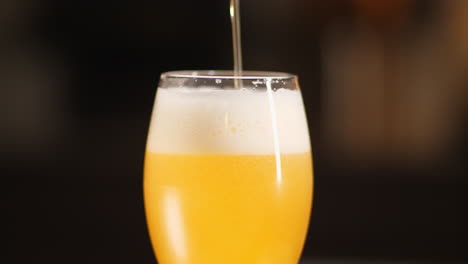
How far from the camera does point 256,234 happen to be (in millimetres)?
737

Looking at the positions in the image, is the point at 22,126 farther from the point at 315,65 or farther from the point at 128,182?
the point at 315,65

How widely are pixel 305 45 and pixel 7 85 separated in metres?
0.80

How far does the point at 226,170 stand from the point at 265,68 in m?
1.44

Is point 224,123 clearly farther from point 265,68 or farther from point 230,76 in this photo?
point 265,68

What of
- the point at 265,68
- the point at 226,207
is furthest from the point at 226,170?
the point at 265,68

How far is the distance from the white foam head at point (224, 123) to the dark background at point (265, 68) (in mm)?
1127

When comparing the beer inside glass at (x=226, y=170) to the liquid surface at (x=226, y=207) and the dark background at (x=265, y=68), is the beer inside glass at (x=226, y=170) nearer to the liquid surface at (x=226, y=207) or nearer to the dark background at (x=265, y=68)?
the liquid surface at (x=226, y=207)

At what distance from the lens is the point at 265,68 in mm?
2148

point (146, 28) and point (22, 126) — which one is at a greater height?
point (146, 28)

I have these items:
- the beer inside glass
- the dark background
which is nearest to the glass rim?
the beer inside glass

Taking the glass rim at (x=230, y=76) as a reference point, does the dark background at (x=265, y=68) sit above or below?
below

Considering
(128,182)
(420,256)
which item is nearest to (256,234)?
(420,256)

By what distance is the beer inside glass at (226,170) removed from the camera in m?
0.73

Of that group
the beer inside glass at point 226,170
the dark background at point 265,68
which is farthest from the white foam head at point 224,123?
the dark background at point 265,68
